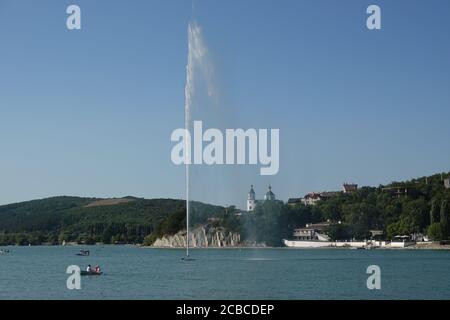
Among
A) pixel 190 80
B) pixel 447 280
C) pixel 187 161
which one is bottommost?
pixel 447 280

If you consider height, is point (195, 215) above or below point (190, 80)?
Answer: below

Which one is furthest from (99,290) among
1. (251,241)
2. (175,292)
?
(251,241)

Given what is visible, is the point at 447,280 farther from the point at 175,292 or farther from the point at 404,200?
the point at 404,200

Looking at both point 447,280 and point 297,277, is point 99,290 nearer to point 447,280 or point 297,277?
point 297,277

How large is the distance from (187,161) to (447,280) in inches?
787

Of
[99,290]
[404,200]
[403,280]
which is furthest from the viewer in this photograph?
[404,200]

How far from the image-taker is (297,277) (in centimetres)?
4859

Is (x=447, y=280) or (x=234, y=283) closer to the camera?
(x=234, y=283)

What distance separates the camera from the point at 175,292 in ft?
126

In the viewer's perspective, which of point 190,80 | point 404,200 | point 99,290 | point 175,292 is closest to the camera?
point 175,292

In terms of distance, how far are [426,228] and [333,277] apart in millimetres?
93389
